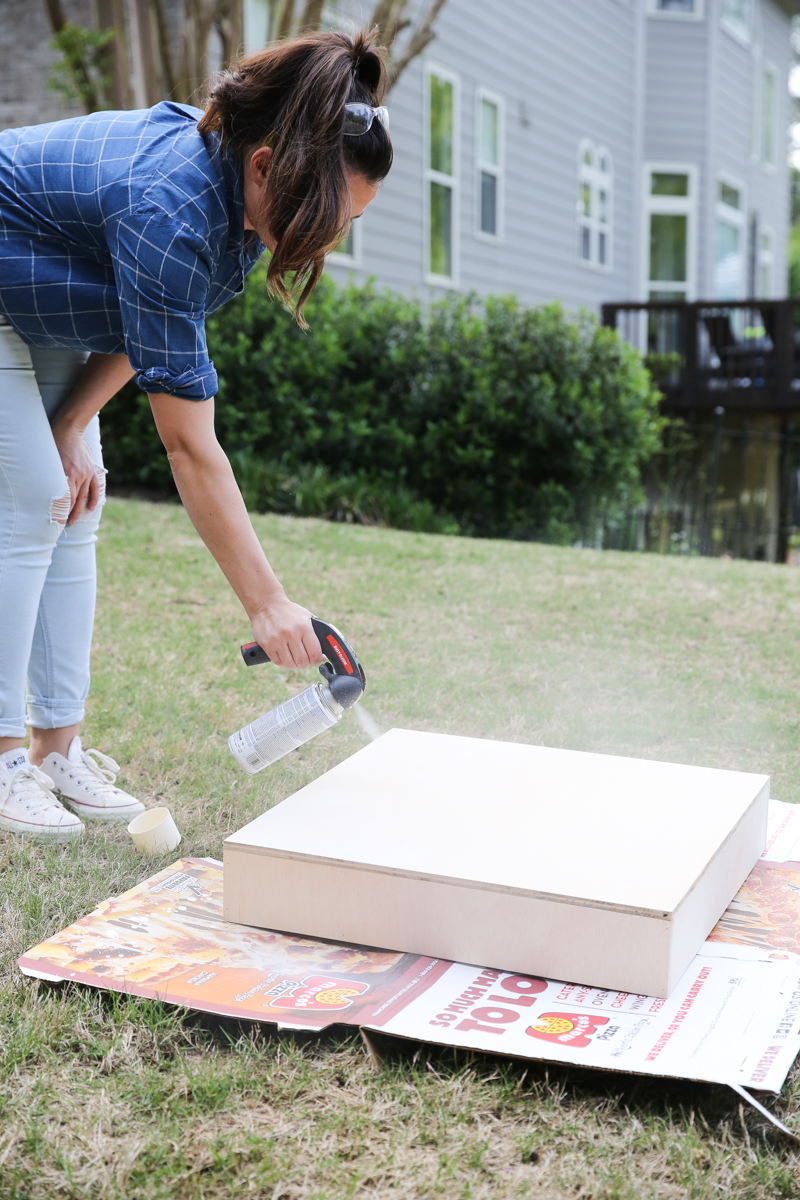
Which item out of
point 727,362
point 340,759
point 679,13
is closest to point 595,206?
point 727,362

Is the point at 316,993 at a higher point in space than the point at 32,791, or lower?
lower

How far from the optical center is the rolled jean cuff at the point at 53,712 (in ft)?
7.30

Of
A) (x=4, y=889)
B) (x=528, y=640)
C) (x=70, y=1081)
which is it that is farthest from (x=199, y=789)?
(x=528, y=640)

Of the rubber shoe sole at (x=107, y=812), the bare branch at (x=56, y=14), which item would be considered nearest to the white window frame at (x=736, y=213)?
the bare branch at (x=56, y=14)

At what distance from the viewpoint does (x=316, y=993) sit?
4.82 ft

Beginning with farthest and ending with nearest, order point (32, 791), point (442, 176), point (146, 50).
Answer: point (442, 176) < point (146, 50) < point (32, 791)

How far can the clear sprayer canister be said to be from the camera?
1755 mm

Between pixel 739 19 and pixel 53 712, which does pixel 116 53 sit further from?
pixel 739 19

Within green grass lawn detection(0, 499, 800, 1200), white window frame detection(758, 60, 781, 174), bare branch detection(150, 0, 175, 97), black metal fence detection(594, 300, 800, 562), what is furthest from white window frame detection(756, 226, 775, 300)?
green grass lawn detection(0, 499, 800, 1200)

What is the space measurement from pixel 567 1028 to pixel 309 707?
2.10 feet

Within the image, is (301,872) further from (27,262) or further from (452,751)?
(27,262)

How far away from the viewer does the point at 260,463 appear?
6570 mm

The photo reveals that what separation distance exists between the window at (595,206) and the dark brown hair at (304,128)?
11.5m

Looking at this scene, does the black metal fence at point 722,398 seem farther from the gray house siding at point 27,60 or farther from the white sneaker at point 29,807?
the white sneaker at point 29,807
